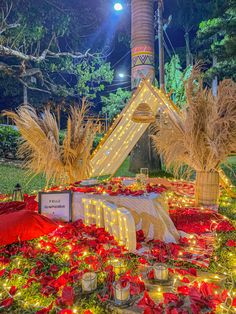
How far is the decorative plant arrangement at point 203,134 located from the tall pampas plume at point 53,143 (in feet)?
3.20

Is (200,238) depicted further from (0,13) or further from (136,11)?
(0,13)

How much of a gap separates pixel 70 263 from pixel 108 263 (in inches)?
10.9

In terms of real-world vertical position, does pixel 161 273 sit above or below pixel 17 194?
below

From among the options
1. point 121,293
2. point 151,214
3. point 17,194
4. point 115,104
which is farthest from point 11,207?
point 115,104

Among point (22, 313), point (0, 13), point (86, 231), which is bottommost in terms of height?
point (22, 313)

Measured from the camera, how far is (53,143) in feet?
9.17

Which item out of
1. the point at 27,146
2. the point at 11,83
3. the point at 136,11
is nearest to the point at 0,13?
the point at 11,83

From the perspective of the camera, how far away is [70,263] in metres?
1.79

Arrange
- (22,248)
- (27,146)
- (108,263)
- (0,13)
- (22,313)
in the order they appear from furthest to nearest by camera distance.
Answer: (0,13) → (27,146) → (22,248) → (108,263) → (22,313)

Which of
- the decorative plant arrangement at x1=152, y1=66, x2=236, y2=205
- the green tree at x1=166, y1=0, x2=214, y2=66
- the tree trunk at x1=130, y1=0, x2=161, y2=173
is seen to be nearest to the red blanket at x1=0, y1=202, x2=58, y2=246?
the decorative plant arrangement at x1=152, y1=66, x2=236, y2=205

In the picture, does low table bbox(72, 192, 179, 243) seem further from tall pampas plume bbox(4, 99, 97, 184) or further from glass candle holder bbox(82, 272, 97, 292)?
glass candle holder bbox(82, 272, 97, 292)

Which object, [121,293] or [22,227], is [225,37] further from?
[121,293]

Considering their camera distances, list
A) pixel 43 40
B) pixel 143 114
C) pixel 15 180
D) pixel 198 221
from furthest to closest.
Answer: pixel 43 40
pixel 15 180
pixel 143 114
pixel 198 221

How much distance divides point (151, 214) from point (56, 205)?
967 mm
